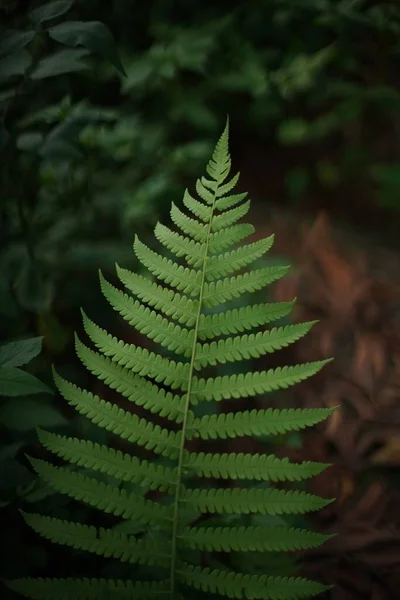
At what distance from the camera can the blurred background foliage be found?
5.60 ft

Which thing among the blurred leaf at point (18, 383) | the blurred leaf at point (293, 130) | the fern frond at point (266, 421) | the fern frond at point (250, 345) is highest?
the blurred leaf at point (18, 383)

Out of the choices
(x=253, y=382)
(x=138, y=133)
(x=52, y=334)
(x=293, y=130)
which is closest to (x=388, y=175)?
(x=293, y=130)

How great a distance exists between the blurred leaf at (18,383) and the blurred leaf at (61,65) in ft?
2.92

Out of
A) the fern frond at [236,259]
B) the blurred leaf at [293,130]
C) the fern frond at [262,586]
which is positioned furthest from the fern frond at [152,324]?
the blurred leaf at [293,130]

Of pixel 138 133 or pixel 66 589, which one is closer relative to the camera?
pixel 66 589

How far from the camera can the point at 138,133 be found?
109 inches

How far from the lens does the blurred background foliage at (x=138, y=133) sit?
1708 mm

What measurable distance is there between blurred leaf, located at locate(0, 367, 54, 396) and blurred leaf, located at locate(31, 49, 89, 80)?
0.89 metres

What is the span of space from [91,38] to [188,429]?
3.39 ft

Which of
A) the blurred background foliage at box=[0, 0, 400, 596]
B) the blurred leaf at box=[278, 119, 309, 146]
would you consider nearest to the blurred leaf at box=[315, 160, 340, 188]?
the blurred background foliage at box=[0, 0, 400, 596]

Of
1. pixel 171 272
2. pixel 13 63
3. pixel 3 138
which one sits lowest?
pixel 171 272

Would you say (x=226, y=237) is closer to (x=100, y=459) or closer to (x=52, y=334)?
(x=100, y=459)

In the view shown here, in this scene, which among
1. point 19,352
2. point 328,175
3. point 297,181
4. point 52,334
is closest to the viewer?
point 19,352

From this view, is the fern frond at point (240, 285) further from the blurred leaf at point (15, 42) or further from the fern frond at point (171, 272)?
the blurred leaf at point (15, 42)
